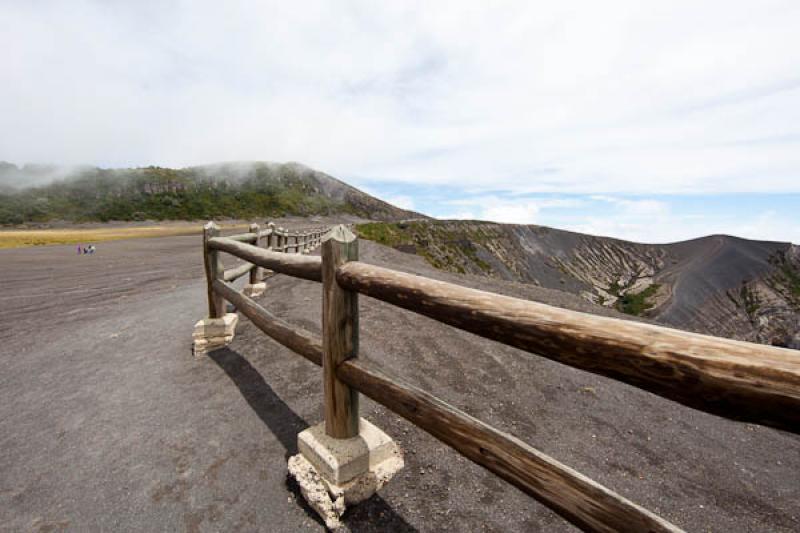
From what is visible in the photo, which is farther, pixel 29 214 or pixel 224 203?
pixel 224 203

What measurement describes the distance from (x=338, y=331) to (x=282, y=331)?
1.33 metres

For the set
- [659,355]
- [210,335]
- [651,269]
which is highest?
[659,355]

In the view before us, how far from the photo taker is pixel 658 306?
251ft

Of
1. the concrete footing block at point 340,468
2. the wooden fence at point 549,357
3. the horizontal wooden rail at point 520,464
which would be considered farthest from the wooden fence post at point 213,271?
the horizontal wooden rail at point 520,464

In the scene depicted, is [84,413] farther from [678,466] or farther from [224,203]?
[224,203]

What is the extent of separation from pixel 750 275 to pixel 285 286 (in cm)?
12250

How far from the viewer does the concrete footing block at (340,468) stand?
8.91 ft

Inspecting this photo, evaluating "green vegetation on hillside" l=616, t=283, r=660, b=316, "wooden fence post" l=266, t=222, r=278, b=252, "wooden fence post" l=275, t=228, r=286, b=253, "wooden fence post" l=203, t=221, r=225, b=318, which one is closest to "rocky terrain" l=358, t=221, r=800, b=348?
"green vegetation on hillside" l=616, t=283, r=660, b=316

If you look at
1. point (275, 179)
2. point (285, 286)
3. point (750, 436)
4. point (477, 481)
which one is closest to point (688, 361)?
point (477, 481)

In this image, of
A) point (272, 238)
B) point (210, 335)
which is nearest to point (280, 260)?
point (210, 335)

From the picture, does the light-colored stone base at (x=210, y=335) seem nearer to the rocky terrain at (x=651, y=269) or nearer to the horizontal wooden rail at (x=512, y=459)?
the horizontal wooden rail at (x=512, y=459)

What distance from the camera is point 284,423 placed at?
3.86 metres

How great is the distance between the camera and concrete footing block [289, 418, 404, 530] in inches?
107

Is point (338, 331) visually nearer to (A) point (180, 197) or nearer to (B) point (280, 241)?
(B) point (280, 241)
